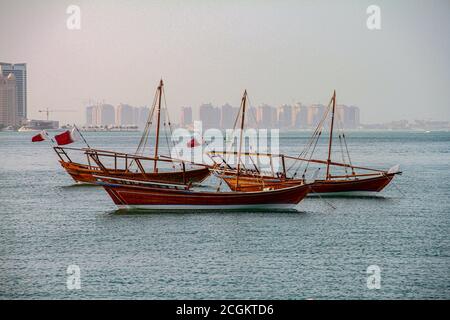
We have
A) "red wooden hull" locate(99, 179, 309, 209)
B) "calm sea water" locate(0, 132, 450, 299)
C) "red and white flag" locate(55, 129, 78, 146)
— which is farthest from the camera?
"red and white flag" locate(55, 129, 78, 146)

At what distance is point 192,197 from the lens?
39719 millimetres

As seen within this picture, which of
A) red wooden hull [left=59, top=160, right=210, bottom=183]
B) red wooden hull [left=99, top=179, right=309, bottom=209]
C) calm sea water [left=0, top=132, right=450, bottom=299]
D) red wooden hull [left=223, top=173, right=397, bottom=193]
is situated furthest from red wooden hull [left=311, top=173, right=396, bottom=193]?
red wooden hull [left=59, top=160, right=210, bottom=183]

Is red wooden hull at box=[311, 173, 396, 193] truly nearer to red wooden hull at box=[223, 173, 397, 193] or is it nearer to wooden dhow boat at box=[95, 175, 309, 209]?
red wooden hull at box=[223, 173, 397, 193]

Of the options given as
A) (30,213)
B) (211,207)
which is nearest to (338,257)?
(211,207)

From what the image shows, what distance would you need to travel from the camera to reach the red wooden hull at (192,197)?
130 feet

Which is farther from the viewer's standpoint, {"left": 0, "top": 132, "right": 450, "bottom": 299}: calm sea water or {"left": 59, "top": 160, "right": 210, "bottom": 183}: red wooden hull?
{"left": 59, "top": 160, "right": 210, "bottom": 183}: red wooden hull

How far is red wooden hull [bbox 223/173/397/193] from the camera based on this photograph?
1695 inches

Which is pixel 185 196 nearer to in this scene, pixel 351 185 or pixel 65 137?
pixel 65 137

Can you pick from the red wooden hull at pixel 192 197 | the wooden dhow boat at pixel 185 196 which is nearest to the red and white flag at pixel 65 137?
the wooden dhow boat at pixel 185 196

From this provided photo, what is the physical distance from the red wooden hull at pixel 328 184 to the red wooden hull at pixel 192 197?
2.58m

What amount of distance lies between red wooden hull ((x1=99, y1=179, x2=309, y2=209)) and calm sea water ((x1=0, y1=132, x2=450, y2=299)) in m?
0.52
